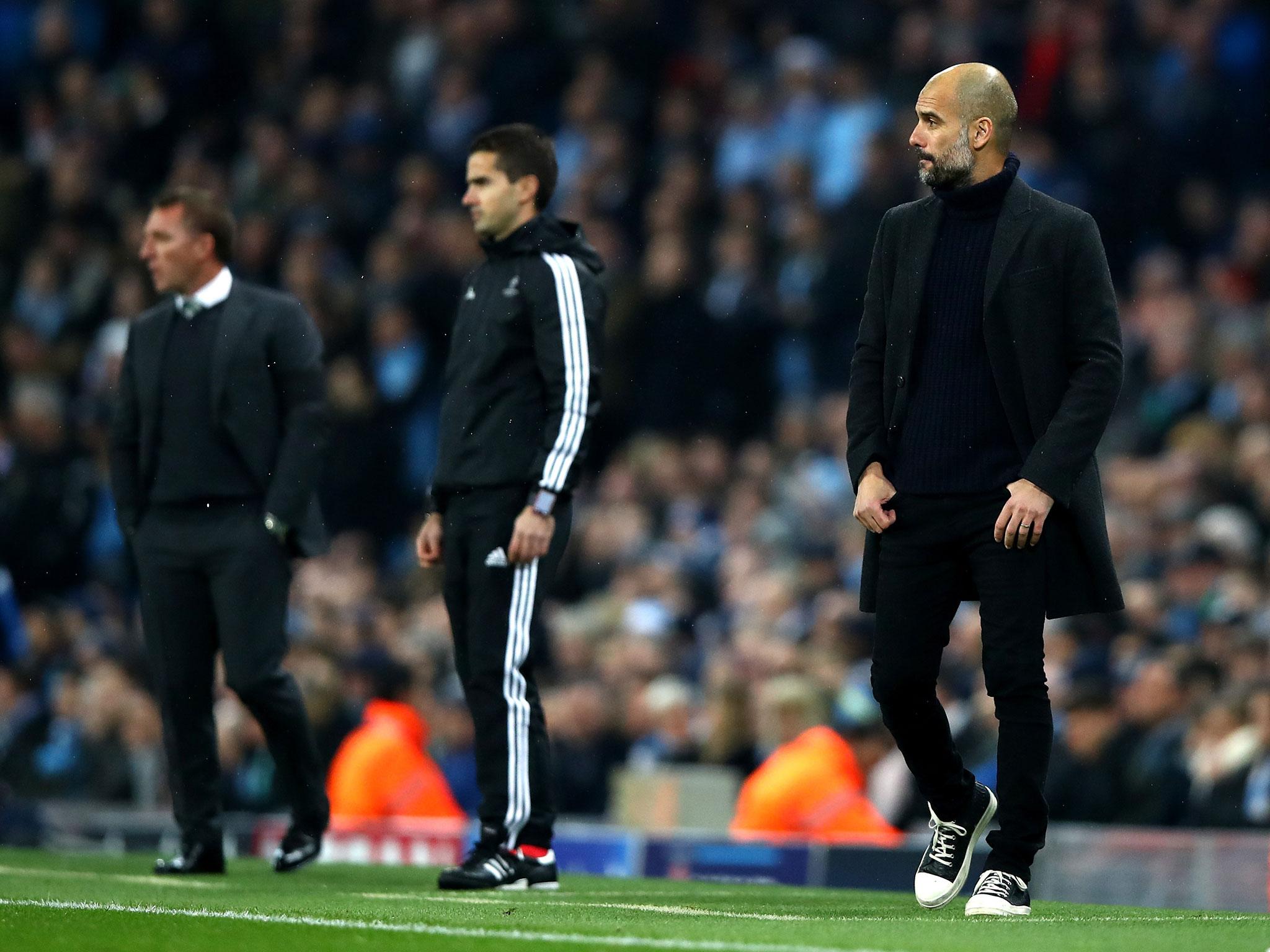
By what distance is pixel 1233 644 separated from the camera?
9.68 m

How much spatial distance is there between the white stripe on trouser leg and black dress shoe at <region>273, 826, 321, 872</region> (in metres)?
1.13

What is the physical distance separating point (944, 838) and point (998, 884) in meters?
0.32

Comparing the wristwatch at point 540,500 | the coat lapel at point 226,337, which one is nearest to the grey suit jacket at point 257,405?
the coat lapel at point 226,337

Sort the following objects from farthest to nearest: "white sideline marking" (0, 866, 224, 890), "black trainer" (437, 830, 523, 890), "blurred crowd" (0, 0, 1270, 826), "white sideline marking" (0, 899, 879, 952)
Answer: "blurred crowd" (0, 0, 1270, 826) < "white sideline marking" (0, 866, 224, 890) < "black trainer" (437, 830, 523, 890) < "white sideline marking" (0, 899, 879, 952)

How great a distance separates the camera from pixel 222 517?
726 centimetres

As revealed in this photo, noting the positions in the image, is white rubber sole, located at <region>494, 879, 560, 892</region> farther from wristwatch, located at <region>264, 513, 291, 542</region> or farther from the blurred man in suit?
wristwatch, located at <region>264, 513, 291, 542</region>

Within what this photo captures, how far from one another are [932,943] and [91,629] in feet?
37.9

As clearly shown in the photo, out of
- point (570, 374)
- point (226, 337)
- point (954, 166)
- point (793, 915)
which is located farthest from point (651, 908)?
point (226, 337)

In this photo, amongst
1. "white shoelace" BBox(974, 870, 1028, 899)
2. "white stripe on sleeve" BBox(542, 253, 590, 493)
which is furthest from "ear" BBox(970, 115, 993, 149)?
"white shoelace" BBox(974, 870, 1028, 899)

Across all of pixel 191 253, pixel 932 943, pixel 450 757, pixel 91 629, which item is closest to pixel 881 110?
pixel 450 757

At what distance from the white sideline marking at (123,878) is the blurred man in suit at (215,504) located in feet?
0.48

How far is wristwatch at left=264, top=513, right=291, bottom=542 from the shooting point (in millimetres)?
7152

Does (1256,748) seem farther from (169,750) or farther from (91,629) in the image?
(91,629)

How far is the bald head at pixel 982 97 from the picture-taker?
557 cm
